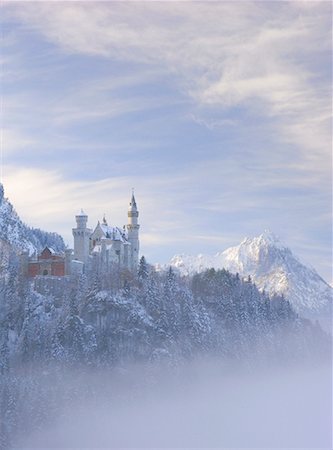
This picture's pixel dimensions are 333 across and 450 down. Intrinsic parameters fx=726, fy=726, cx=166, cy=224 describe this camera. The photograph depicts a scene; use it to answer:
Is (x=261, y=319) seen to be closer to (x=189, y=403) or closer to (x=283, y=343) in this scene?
(x=283, y=343)

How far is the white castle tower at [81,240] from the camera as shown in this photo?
117 meters

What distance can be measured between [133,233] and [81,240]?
13.0 m

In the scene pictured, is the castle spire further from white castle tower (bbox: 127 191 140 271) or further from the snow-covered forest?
the snow-covered forest

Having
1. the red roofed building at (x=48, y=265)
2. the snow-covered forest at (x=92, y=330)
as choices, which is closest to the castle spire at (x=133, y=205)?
the snow-covered forest at (x=92, y=330)

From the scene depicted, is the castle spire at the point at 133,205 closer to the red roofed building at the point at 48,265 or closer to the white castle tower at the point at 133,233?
the white castle tower at the point at 133,233

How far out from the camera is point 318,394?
156m

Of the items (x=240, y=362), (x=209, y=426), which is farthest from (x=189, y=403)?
(x=240, y=362)

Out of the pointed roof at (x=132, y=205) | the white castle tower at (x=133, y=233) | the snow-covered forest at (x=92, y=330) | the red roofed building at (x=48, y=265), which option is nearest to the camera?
the snow-covered forest at (x=92, y=330)

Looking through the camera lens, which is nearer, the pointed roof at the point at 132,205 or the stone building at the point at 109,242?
the stone building at the point at 109,242

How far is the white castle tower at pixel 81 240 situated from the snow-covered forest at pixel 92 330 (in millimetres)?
2781

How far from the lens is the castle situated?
113125 millimetres

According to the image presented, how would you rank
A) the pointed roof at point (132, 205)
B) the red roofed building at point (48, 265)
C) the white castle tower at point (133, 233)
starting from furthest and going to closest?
1. the pointed roof at point (132, 205)
2. the white castle tower at point (133, 233)
3. the red roofed building at point (48, 265)

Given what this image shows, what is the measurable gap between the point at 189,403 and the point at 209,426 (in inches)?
208

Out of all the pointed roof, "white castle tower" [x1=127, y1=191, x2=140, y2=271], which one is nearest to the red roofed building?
"white castle tower" [x1=127, y1=191, x2=140, y2=271]
